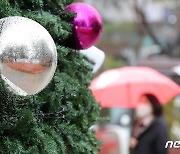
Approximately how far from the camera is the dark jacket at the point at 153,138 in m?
5.86

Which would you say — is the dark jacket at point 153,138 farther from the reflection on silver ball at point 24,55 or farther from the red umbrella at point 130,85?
the reflection on silver ball at point 24,55

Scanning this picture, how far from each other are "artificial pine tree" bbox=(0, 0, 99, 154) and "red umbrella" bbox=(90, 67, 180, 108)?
11.9 feet

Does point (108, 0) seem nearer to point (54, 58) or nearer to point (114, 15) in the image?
point (114, 15)

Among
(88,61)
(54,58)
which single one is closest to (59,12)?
(88,61)

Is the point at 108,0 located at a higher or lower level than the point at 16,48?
higher

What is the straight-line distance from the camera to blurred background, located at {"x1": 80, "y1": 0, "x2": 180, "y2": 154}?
10626 millimetres

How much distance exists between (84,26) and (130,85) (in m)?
4.16

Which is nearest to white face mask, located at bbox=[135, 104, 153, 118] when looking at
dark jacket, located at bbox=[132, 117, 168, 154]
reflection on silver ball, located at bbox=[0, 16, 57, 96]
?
dark jacket, located at bbox=[132, 117, 168, 154]

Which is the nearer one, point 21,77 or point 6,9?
point 21,77

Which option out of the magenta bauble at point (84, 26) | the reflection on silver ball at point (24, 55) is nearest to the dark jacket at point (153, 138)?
the magenta bauble at point (84, 26)

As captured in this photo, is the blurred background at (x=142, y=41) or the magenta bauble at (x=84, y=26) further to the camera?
the blurred background at (x=142, y=41)

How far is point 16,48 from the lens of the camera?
6.73ft

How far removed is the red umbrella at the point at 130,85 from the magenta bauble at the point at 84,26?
3.60 meters

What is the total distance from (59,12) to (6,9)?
0.42 meters
